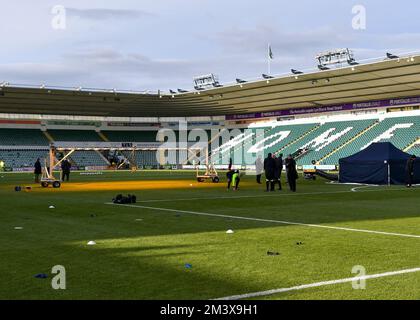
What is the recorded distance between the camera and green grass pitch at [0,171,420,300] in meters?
6.70

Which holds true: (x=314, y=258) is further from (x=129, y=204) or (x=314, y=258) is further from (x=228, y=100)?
(x=228, y=100)

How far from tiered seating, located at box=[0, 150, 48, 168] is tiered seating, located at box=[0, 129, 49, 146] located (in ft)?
4.03

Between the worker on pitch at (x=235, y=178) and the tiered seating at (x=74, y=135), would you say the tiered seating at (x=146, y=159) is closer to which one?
the tiered seating at (x=74, y=135)

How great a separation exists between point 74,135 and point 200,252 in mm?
73173

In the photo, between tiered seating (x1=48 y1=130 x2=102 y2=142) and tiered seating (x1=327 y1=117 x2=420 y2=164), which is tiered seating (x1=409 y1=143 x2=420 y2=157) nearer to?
tiered seating (x1=327 y1=117 x2=420 y2=164)

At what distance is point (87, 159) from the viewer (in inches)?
3007

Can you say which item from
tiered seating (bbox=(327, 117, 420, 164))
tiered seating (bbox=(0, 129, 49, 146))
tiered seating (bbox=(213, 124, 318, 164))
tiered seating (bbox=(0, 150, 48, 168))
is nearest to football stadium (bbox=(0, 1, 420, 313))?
tiered seating (bbox=(327, 117, 420, 164))

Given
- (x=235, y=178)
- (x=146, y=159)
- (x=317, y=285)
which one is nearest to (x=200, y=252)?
(x=317, y=285)

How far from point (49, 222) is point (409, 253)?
881 centimetres

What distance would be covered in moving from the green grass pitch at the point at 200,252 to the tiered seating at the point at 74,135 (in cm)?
6287

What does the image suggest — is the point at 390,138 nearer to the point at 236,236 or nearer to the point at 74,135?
the point at 74,135
